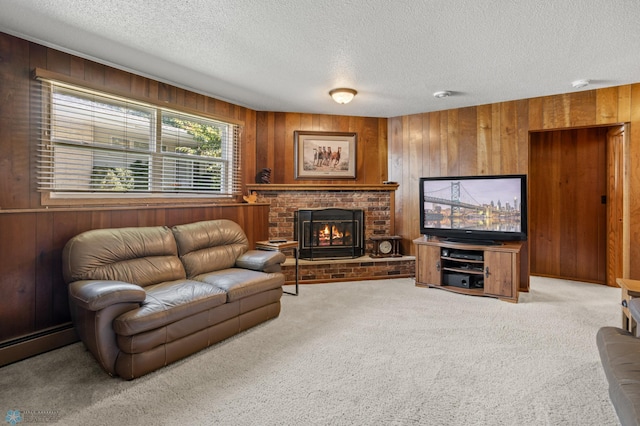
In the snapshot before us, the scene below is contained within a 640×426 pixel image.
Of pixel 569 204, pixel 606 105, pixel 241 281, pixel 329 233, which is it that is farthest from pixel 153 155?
pixel 569 204

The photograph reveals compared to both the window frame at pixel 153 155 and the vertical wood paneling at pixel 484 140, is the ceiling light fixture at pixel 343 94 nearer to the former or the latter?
the window frame at pixel 153 155

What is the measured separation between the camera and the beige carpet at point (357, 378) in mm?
1780

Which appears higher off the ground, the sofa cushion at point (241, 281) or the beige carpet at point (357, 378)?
the sofa cushion at point (241, 281)

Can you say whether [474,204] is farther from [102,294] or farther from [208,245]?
[102,294]

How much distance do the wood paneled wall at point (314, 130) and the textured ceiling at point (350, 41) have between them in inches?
35.9

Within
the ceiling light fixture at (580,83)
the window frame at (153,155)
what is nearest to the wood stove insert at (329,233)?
the window frame at (153,155)

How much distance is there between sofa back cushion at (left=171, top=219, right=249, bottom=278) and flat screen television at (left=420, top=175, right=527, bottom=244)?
8.44ft

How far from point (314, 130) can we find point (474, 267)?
2902 mm

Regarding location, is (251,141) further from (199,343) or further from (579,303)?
(579,303)

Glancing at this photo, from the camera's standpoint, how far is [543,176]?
4977mm

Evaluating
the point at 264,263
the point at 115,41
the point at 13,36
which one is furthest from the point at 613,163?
the point at 13,36

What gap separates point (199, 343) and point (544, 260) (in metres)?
5.03

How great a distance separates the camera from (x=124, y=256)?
2.72m

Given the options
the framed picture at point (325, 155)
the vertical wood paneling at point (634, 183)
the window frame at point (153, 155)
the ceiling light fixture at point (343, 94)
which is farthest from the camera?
the framed picture at point (325, 155)
